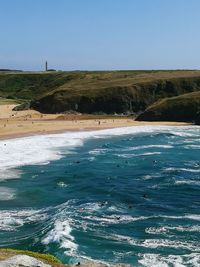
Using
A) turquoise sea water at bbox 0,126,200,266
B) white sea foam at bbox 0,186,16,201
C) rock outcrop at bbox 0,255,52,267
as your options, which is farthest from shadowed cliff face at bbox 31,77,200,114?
rock outcrop at bbox 0,255,52,267

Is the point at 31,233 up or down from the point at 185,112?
down

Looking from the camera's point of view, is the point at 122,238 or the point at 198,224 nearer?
the point at 122,238

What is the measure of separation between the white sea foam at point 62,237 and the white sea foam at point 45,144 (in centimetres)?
1510

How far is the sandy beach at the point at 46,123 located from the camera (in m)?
72.8

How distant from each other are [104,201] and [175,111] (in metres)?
58.9

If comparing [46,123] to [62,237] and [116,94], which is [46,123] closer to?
[116,94]

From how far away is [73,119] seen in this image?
91.2 metres

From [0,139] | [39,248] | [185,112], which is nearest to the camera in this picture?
[39,248]

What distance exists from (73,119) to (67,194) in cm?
5523

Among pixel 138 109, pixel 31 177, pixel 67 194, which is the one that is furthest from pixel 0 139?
pixel 138 109

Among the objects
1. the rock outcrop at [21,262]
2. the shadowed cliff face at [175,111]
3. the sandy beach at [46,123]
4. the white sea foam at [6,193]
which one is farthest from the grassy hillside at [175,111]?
the rock outcrop at [21,262]

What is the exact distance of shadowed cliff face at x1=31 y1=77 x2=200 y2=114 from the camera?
103938mm

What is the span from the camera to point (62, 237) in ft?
85.2

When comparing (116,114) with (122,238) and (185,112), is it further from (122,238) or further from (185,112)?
(122,238)
